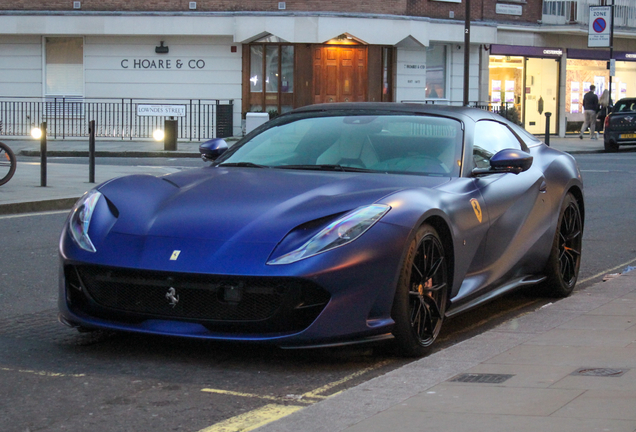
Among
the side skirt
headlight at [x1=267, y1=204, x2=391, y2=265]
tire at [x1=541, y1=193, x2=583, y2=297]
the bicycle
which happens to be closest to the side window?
tire at [x1=541, y1=193, x2=583, y2=297]

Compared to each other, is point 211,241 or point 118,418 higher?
point 211,241

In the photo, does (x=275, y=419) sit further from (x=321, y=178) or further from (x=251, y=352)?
(x=321, y=178)

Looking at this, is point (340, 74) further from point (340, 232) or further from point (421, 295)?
point (340, 232)

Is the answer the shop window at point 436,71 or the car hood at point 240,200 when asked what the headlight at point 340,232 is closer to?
the car hood at point 240,200

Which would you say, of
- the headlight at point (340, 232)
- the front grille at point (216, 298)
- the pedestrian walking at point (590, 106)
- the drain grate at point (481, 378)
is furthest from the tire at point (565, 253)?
the pedestrian walking at point (590, 106)

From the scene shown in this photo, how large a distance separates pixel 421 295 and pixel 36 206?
7.85 meters

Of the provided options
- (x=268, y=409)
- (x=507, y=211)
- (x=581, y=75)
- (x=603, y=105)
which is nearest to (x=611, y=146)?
(x=603, y=105)

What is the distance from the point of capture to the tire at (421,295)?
183 inches

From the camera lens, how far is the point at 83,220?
4887mm

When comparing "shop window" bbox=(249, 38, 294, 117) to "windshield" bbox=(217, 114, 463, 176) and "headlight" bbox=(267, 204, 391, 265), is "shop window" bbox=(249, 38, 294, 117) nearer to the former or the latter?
"windshield" bbox=(217, 114, 463, 176)

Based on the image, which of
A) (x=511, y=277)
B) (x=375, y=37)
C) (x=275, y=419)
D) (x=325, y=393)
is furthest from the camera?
(x=375, y=37)

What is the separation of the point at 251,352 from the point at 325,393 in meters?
0.79

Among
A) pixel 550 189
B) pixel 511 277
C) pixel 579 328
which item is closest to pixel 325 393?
pixel 579 328

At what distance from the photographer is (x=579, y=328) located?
5.23 metres
